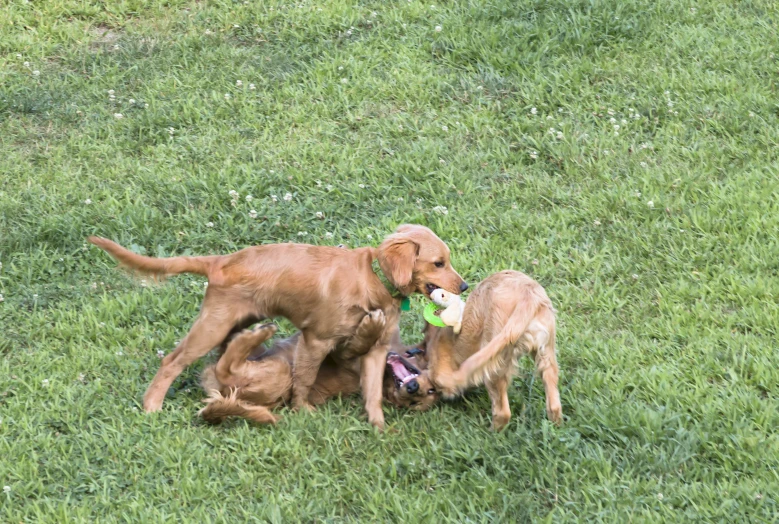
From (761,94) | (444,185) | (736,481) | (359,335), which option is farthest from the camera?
(761,94)

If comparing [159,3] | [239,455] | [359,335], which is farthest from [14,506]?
[159,3]

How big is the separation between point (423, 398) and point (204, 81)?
4194mm

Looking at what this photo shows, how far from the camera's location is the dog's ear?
5113 mm

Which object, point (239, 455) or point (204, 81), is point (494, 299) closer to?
point (239, 455)

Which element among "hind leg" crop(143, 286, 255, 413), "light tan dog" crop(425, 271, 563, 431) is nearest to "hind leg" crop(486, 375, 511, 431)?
"light tan dog" crop(425, 271, 563, 431)

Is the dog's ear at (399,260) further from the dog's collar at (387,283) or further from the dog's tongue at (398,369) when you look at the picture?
the dog's tongue at (398,369)

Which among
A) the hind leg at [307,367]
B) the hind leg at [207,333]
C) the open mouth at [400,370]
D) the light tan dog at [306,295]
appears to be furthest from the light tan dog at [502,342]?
the hind leg at [207,333]

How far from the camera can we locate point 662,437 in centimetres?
459

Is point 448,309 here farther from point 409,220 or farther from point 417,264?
point 409,220

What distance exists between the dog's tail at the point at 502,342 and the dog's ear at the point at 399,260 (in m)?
0.58

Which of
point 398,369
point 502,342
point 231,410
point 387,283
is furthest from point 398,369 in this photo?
point 231,410

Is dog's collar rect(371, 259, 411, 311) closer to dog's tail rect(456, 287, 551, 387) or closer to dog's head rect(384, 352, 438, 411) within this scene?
dog's head rect(384, 352, 438, 411)

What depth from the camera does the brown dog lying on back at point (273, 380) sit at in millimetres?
4973

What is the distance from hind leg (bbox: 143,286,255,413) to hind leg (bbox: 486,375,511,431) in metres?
1.41
